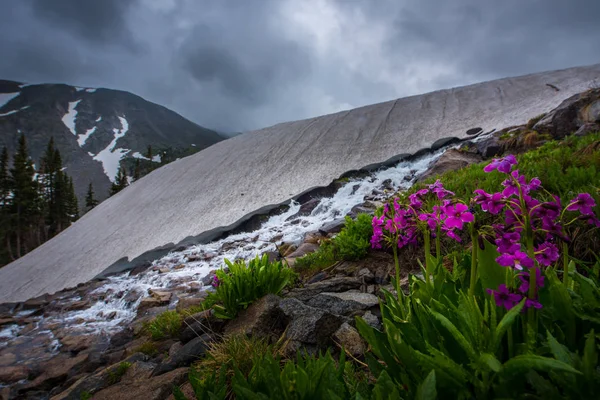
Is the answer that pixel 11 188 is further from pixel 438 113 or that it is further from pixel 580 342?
pixel 580 342

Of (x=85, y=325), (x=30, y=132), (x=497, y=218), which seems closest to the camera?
(x=497, y=218)

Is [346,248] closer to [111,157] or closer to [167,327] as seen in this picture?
[167,327]

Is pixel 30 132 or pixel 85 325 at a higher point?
pixel 30 132

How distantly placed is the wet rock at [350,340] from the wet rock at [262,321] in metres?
0.61

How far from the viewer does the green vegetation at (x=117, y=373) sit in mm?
3279

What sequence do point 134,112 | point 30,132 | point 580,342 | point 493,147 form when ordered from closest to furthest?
point 580,342, point 493,147, point 30,132, point 134,112

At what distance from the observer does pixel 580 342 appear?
47.2 inches

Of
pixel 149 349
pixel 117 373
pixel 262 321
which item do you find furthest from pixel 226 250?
pixel 262 321

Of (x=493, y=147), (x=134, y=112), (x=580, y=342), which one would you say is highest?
(x=134, y=112)

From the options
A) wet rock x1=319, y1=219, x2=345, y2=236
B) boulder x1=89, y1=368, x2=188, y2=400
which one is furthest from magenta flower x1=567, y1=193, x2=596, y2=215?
wet rock x1=319, y1=219, x2=345, y2=236

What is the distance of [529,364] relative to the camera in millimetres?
926

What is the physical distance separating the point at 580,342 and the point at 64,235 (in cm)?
2298

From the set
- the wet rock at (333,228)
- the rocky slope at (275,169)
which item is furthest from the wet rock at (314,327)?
the rocky slope at (275,169)

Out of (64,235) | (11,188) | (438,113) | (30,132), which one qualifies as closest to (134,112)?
(30,132)
